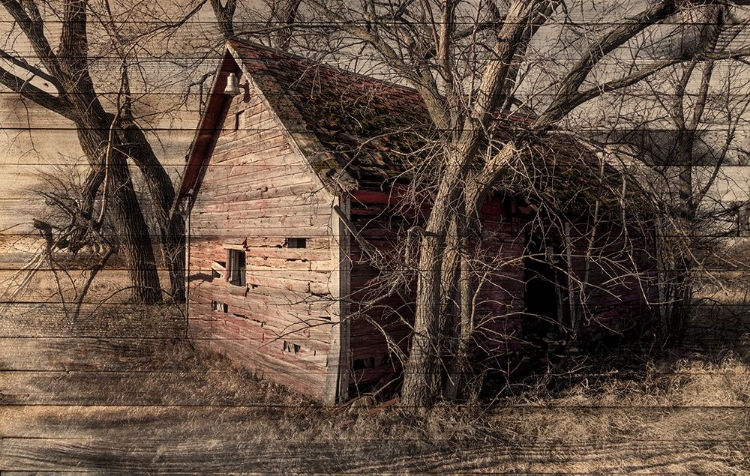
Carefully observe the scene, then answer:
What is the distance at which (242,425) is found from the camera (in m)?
3.71

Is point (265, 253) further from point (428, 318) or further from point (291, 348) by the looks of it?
point (428, 318)

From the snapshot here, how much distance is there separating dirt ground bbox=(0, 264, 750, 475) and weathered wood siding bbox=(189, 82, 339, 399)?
0.60 m

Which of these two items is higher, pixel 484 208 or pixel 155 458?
pixel 484 208

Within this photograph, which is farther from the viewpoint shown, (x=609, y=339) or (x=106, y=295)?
(x=609, y=339)

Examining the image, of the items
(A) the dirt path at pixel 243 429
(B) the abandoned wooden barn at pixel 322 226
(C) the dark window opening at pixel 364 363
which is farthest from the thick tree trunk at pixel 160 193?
(C) the dark window opening at pixel 364 363

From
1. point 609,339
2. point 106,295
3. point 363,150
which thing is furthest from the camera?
point 609,339

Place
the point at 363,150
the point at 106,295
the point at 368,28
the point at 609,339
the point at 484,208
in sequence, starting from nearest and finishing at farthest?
the point at 106,295
the point at 368,28
the point at 363,150
the point at 484,208
the point at 609,339

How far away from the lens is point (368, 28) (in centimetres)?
→ 393

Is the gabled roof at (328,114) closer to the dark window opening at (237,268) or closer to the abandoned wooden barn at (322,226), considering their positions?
the abandoned wooden barn at (322,226)

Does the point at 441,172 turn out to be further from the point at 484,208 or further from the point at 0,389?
the point at 0,389

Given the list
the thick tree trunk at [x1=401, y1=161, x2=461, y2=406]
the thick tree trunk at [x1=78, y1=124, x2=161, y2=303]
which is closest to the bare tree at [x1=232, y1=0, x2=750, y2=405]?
the thick tree trunk at [x1=401, y1=161, x2=461, y2=406]

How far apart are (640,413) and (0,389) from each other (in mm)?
5228

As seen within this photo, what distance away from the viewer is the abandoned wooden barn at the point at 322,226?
4129 mm

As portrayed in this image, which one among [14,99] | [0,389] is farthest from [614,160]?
[0,389]
